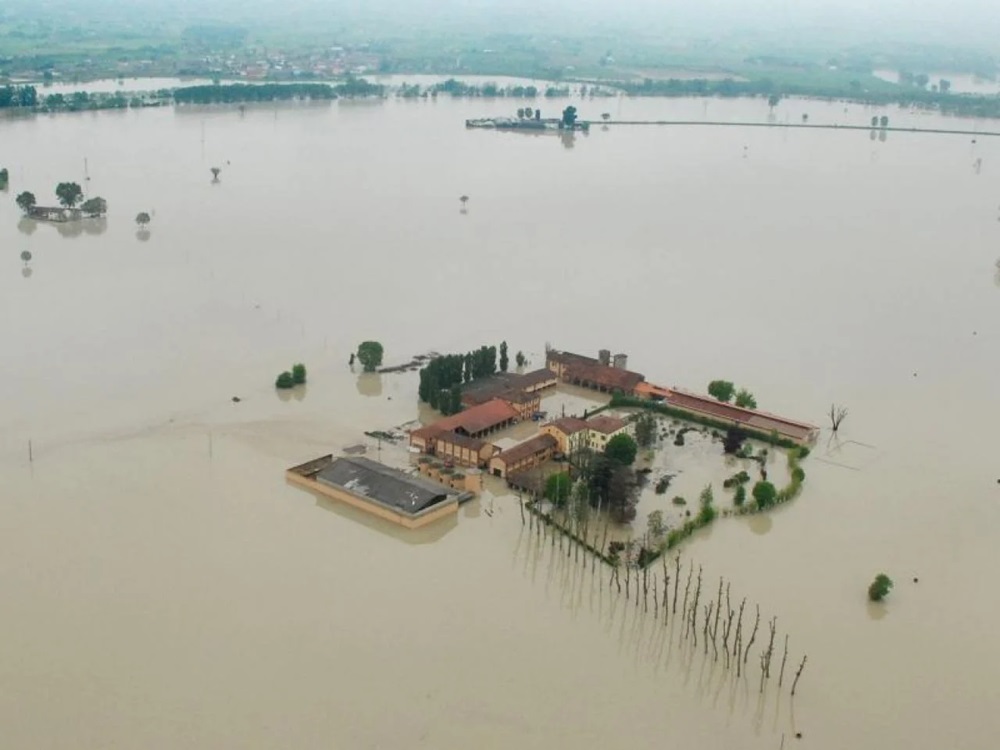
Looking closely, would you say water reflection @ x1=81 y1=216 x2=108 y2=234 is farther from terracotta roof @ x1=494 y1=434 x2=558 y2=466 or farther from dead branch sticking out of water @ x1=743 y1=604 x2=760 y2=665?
dead branch sticking out of water @ x1=743 y1=604 x2=760 y2=665

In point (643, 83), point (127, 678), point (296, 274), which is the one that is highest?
point (643, 83)

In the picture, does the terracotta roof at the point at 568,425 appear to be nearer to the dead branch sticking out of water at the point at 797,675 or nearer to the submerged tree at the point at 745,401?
the submerged tree at the point at 745,401

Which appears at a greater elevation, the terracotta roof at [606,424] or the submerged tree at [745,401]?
the submerged tree at [745,401]

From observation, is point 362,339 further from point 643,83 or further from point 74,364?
point 643,83

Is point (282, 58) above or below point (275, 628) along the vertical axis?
above

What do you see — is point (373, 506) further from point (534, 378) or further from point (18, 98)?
point (18, 98)

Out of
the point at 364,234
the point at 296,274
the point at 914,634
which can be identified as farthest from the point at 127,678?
the point at 364,234

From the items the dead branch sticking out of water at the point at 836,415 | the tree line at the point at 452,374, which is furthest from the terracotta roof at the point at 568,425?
the dead branch sticking out of water at the point at 836,415
